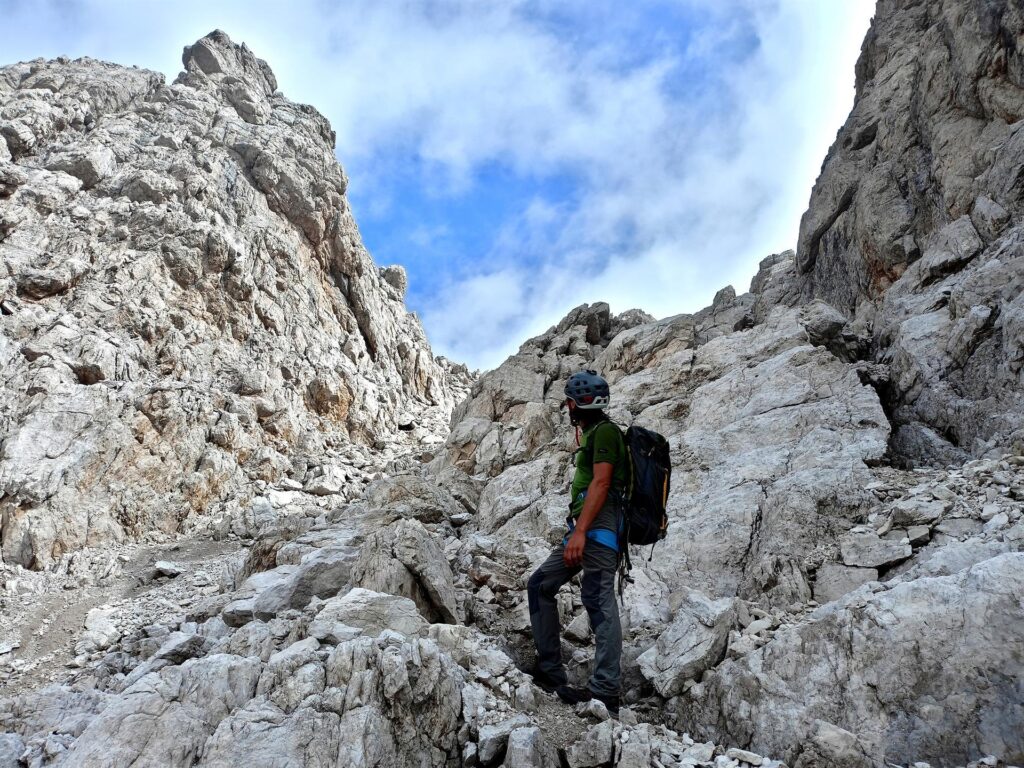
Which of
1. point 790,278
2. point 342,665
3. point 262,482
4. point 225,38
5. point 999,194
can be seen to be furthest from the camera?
point 225,38

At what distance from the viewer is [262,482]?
32.5m

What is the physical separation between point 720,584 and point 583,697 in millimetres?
3831

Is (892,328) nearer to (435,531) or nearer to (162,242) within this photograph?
(435,531)

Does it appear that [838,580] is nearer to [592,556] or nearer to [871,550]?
[871,550]

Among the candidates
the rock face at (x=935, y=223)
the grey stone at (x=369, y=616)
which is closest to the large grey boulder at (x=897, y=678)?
the grey stone at (x=369, y=616)

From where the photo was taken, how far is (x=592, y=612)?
598cm

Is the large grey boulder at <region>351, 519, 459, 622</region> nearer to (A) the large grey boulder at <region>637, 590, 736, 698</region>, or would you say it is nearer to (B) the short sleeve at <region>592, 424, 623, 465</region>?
(A) the large grey boulder at <region>637, 590, 736, 698</region>

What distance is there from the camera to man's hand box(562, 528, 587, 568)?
5996mm

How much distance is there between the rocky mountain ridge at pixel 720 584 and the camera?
4.70 metres

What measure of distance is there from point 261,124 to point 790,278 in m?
52.4

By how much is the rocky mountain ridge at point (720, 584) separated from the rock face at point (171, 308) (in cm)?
584

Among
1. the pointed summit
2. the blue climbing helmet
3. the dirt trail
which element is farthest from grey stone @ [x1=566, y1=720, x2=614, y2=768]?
the pointed summit

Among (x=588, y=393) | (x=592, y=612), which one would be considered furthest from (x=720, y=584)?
(x=588, y=393)

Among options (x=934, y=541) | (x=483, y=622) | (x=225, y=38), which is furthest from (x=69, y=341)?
(x=225, y=38)
